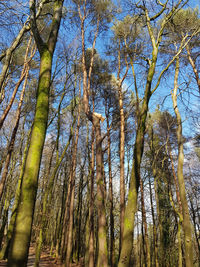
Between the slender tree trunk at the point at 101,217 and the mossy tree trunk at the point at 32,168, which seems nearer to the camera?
the mossy tree trunk at the point at 32,168

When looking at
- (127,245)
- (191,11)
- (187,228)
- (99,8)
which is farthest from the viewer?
(99,8)

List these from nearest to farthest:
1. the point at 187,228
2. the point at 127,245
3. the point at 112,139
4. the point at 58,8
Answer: the point at 127,245 → the point at 58,8 → the point at 187,228 → the point at 112,139

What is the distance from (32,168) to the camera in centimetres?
276

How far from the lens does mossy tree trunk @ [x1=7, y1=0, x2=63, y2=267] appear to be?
7.52 feet

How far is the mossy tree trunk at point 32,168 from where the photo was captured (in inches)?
90.3

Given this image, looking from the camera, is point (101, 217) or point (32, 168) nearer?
point (32, 168)

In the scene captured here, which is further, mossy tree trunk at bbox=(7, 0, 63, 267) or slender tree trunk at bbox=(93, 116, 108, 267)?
slender tree trunk at bbox=(93, 116, 108, 267)

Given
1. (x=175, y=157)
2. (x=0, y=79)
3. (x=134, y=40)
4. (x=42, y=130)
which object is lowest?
(x=42, y=130)

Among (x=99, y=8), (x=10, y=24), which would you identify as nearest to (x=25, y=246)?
(x=10, y=24)

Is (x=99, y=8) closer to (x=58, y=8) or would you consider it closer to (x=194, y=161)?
(x=58, y=8)

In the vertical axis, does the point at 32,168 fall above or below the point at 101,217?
above

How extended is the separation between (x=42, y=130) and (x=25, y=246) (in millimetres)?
1605

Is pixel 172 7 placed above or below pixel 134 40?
below

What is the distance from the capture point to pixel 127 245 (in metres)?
3.33
